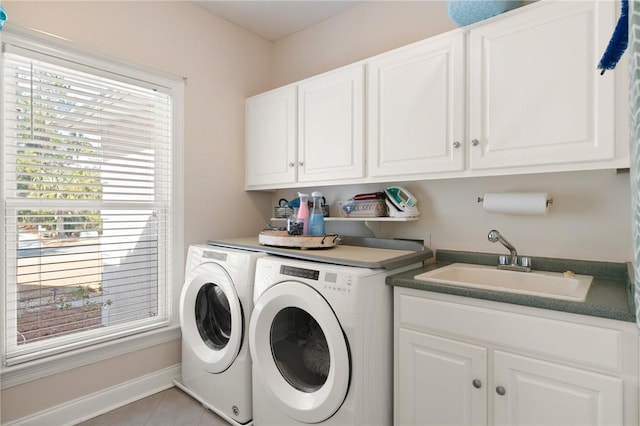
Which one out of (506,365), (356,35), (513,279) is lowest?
(506,365)

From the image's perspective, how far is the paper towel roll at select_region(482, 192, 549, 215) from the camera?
5.32 ft

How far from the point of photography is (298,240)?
1.95 m

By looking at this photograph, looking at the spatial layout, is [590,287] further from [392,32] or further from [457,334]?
[392,32]

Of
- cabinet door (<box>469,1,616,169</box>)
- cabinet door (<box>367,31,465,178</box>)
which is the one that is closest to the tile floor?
cabinet door (<box>367,31,465,178</box>)

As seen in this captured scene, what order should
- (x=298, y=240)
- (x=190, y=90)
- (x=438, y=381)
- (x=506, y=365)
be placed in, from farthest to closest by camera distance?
(x=190, y=90) < (x=298, y=240) < (x=438, y=381) < (x=506, y=365)

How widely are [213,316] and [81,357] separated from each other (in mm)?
727

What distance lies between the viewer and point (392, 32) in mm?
2283

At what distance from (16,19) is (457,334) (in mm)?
2520

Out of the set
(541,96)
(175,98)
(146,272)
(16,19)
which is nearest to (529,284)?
(541,96)

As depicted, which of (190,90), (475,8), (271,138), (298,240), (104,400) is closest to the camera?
(475,8)

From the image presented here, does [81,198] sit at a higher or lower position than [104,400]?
higher

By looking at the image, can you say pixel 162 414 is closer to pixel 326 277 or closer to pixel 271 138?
pixel 326 277

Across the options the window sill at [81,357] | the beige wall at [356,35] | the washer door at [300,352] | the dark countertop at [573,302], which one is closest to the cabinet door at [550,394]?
the dark countertop at [573,302]

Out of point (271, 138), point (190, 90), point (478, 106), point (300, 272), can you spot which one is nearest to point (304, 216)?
point (300, 272)
